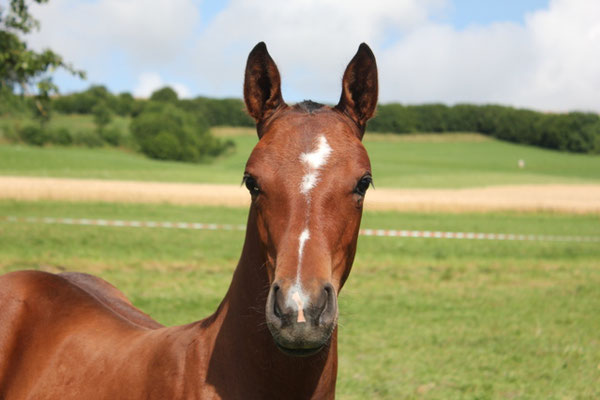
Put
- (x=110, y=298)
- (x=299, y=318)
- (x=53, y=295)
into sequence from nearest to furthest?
(x=299, y=318), (x=53, y=295), (x=110, y=298)

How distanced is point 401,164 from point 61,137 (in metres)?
43.9

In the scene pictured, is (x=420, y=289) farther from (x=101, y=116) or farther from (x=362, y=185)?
(x=101, y=116)

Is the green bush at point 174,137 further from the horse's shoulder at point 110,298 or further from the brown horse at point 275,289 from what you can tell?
the brown horse at point 275,289

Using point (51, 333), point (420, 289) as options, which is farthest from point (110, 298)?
point (420, 289)

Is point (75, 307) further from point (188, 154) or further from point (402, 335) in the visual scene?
point (188, 154)

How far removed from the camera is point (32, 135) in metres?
73.2

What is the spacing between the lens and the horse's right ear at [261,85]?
2.84 meters

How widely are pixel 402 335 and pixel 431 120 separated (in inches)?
3651

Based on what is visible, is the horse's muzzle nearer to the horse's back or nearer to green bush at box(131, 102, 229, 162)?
the horse's back

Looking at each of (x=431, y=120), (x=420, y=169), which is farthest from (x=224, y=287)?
(x=431, y=120)

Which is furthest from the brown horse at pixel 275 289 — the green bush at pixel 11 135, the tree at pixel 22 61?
the green bush at pixel 11 135

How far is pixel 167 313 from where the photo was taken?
30.4ft

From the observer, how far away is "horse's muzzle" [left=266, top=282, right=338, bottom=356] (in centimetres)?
216

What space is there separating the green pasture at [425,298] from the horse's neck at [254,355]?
447 millimetres
